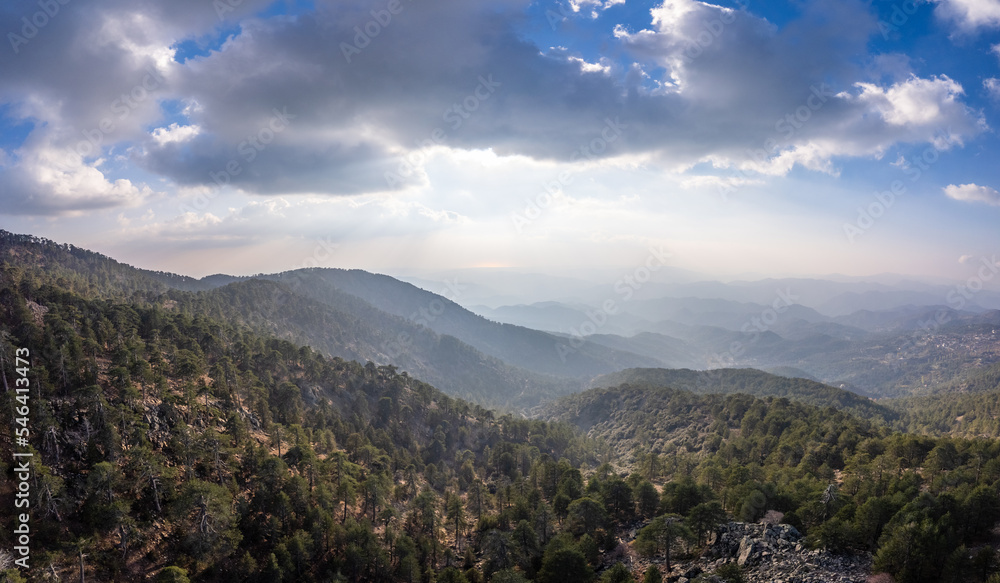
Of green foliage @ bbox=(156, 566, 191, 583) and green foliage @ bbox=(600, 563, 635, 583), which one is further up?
green foliage @ bbox=(156, 566, 191, 583)

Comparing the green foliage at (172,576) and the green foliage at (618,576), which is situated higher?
the green foliage at (172,576)

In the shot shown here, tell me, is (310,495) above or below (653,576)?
below

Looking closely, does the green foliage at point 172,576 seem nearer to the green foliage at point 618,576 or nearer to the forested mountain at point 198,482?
the forested mountain at point 198,482

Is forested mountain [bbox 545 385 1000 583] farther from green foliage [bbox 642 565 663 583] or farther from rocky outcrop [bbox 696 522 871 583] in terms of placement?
green foliage [bbox 642 565 663 583]

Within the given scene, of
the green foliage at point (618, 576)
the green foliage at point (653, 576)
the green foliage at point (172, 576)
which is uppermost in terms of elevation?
the green foliage at point (653, 576)

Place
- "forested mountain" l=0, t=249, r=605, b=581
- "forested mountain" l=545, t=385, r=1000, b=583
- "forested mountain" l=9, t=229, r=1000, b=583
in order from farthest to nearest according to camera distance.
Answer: "forested mountain" l=0, t=249, r=605, b=581
"forested mountain" l=9, t=229, r=1000, b=583
"forested mountain" l=545, t=385, r=1000, b=583

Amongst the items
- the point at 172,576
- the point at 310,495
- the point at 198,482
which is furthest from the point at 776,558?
the point at 198,482

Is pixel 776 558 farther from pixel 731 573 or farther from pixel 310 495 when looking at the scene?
pixel 310 495

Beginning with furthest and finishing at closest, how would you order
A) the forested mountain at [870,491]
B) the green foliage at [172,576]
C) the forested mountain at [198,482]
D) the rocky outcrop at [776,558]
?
1. the forested mountain at [198,482]
2. the green foliage at [172,576]
3. the rocky outcrop at [776,558]
4. the forested mountain at [870,491]

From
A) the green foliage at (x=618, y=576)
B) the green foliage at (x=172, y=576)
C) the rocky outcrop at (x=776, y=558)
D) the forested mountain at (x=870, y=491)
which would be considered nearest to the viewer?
the forested mountain at (x=870, y=491)

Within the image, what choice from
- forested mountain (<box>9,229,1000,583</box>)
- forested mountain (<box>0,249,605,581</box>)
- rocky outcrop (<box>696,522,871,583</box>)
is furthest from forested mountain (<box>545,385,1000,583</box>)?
forested mountain (<box>0,249,605,581</box>)

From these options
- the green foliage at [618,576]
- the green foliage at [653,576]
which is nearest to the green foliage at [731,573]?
the green foliage at [653,576]

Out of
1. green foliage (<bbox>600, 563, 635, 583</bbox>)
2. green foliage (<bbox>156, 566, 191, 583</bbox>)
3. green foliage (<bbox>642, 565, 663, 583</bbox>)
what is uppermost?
green foliage (<bbox>642, 565, 663, 583</bbox>)

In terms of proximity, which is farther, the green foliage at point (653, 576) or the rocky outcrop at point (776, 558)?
the green foliage at point (653, 576)
